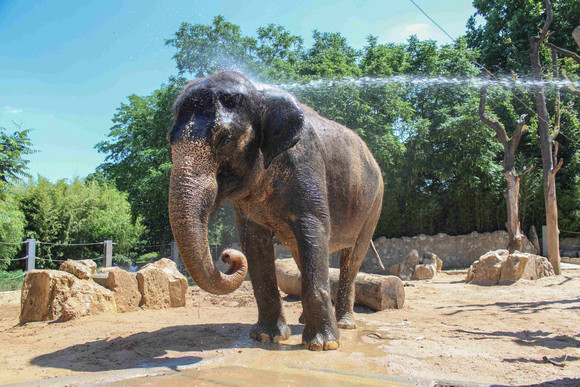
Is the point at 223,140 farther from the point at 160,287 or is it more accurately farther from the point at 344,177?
the point at 160,287

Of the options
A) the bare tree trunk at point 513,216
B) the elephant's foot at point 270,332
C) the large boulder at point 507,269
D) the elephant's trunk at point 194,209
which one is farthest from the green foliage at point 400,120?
the elephant's trunk at point 194,209

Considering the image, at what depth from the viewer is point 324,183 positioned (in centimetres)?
476

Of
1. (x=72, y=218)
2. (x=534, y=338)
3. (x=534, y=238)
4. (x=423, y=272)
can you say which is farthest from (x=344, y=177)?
(x=72, y=218)

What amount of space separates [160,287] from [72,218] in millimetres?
11566

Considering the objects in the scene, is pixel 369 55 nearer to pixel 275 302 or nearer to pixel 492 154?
pixel 492 154

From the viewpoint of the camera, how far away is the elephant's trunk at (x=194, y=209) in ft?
11.1

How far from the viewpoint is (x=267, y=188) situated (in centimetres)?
452

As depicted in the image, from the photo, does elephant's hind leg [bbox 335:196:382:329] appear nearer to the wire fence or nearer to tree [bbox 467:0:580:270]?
tree [bbox 467:0:580:270]

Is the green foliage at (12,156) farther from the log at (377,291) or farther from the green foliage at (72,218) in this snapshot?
the log at (377,291)

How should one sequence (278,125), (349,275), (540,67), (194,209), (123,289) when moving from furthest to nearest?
1. (540,67)
2. (123,289)
3. (349,275)
4. (278,125)
5. (194,209)

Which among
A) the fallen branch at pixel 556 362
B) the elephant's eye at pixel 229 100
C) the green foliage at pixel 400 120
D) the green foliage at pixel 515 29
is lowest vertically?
the fallen branch at pixel 556 362

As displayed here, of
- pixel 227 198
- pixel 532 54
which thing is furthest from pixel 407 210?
pixel 227 198

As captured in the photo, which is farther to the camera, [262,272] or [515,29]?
[515,29]

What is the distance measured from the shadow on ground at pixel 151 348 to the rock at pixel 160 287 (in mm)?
1903
